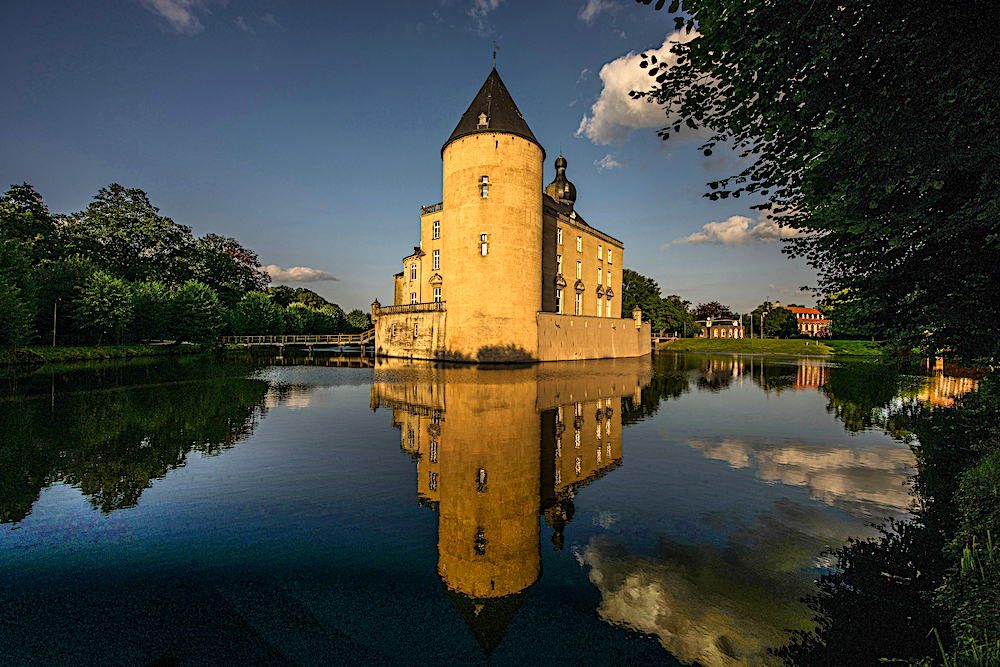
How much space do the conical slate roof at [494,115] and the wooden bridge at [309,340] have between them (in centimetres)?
2511

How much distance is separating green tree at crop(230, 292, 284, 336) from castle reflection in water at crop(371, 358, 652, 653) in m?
58.9

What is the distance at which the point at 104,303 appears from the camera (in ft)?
131

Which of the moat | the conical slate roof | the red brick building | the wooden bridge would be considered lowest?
the moat

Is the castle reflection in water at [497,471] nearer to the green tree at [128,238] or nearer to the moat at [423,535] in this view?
the moat at [423,535]

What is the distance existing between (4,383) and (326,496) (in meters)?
23.9

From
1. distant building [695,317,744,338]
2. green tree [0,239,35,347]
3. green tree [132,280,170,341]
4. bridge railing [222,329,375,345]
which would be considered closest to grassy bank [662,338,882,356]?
distant building [695,317,744,338]

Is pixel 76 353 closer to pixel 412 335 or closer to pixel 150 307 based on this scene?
pixel 150 307

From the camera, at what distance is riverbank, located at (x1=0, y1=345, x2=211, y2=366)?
31250 mm

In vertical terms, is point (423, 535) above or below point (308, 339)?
below

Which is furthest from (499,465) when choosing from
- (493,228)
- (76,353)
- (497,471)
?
(76,353)

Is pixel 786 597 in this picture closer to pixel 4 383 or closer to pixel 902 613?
pixel 902 613

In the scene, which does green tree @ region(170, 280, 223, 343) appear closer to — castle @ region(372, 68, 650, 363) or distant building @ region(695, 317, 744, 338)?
castle @ region(372, 68, 650, 363)

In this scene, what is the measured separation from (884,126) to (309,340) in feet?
191

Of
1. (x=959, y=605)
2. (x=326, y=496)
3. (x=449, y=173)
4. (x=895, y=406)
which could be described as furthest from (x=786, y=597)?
(x=449, y=173)
